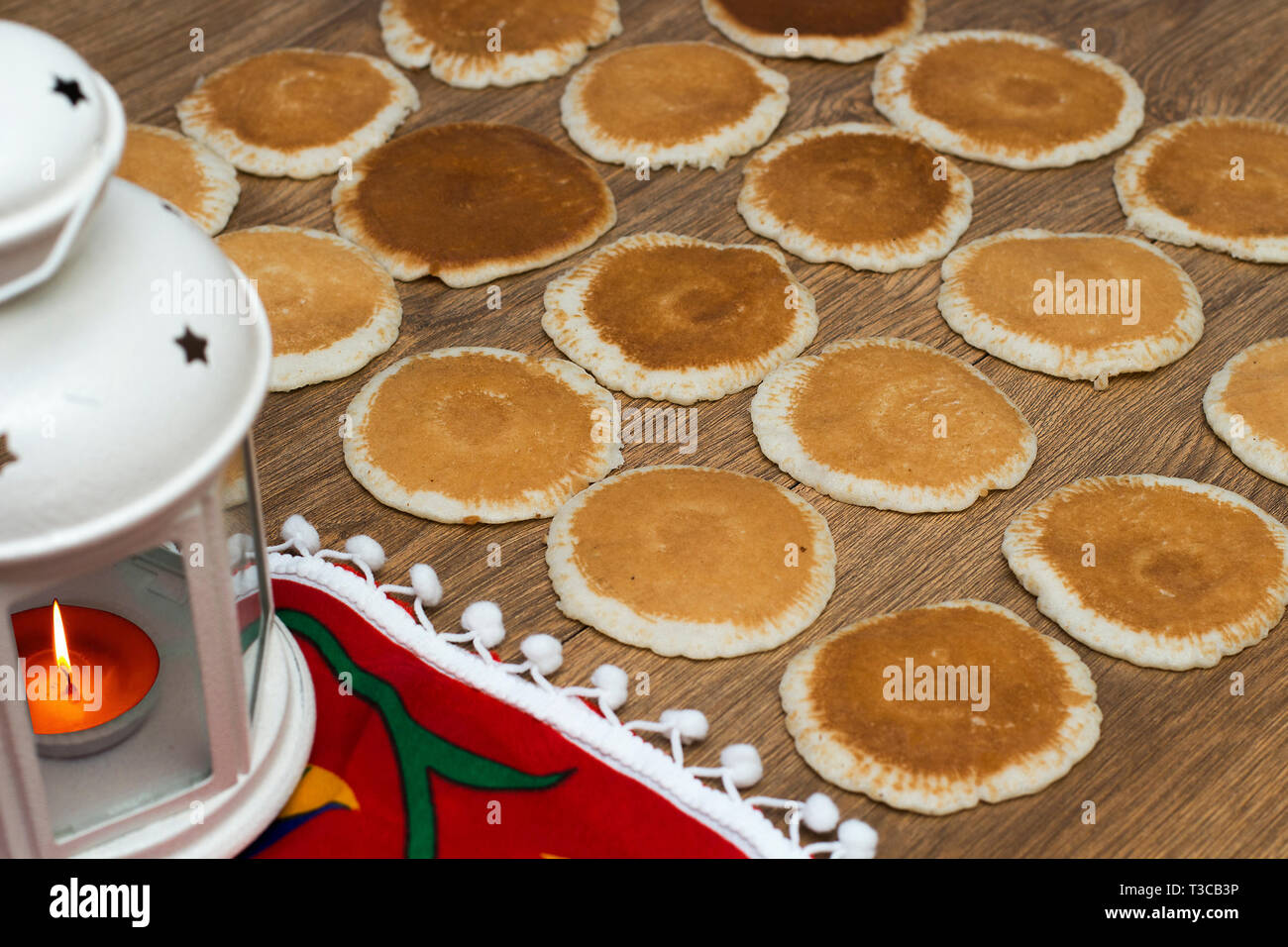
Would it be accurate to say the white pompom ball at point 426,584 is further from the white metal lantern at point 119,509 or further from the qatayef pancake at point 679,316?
the qatayef pancake at point 679,316

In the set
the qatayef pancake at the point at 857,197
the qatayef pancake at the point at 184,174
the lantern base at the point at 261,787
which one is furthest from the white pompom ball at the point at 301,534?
the qatayef pancake at the point at 857,197

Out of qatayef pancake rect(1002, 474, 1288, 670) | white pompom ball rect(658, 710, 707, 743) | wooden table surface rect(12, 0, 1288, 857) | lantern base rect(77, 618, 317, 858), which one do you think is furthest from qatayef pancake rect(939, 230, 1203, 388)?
lantern base rect(77, 618, 317, 858)

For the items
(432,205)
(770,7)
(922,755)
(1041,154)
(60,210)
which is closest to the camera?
(60,210)

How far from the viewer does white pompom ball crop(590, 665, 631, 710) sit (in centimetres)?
130

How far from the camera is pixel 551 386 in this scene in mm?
1588

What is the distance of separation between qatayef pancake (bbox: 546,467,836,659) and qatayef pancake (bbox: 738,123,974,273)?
0.46m

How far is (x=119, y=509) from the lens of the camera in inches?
33.2

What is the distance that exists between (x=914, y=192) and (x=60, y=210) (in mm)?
1323

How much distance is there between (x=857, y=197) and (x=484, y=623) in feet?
2.87

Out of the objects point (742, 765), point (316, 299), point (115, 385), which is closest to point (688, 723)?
point (742, 765)

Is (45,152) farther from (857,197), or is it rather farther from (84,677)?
(857,197)

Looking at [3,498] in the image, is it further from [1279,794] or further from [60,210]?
[1279,794]

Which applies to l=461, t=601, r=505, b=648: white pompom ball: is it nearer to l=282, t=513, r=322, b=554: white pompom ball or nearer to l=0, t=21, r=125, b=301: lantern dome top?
l=282, t=513, r=322, b=554: white pompom ball

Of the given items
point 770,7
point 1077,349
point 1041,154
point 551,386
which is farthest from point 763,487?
point 770,7
